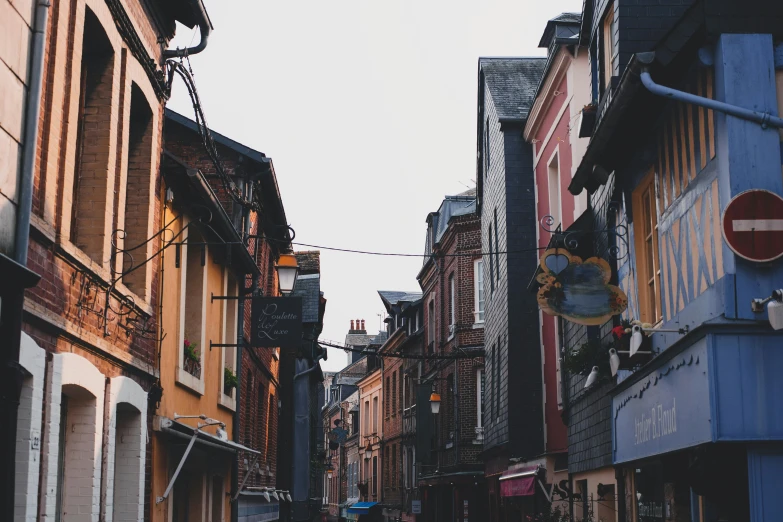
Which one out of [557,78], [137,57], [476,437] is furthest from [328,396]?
[137,57]

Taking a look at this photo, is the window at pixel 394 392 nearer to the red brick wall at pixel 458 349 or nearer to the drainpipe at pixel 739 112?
the red brick wall at pixel 458 349

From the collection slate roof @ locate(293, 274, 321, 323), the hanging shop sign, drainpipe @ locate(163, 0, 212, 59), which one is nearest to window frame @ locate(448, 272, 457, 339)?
slate roof @ locate(293, 274, 321, 323)

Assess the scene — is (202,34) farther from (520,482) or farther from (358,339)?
(358,339)

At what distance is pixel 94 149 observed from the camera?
938 cm

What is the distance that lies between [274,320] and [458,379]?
1598 cm

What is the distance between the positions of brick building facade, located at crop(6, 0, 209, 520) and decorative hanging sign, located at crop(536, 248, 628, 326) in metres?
3.82

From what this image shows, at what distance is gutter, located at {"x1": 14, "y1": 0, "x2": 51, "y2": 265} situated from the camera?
22.2 feet

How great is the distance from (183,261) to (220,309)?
3.10 meters

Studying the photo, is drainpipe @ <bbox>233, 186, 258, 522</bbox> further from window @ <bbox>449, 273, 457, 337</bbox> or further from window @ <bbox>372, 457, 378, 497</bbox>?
window @ <bbox>372, 457, 378, 497</bbox>

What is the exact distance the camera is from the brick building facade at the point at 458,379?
97.5 feet

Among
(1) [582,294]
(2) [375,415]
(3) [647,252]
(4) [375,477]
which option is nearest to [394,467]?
(4) [375,477]

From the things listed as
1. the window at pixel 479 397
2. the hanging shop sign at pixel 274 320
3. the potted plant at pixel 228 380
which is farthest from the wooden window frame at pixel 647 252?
the window at pixel 479 397

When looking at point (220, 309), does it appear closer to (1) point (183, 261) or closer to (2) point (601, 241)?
(1) point (183, 261)

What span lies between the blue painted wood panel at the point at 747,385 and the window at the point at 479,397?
73.5ft
